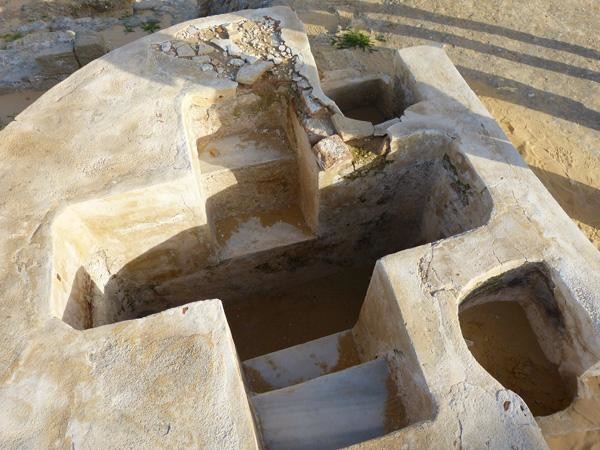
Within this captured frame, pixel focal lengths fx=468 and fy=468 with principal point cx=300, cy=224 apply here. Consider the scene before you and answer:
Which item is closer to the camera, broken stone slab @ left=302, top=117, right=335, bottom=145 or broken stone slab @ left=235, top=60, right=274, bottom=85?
broken stone slab @ left=302, top=117, right=335, bottom=145

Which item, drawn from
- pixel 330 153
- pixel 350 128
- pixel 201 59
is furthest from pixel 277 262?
pixel 201 59

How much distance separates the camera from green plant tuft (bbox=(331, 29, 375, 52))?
6691mm

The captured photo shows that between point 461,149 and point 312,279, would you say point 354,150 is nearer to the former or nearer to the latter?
→ point 461,149

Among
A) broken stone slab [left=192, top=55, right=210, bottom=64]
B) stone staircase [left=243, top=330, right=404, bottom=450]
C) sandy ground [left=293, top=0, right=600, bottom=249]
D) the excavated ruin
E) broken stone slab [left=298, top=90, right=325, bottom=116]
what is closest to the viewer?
the excavated ruin

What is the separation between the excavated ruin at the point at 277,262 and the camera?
8.64ft

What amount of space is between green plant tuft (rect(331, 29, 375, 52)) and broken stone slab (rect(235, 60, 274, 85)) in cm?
261

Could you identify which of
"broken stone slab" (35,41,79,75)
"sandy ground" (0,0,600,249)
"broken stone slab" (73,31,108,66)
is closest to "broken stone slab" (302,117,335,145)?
"sandy ground" (0,0,600,249)

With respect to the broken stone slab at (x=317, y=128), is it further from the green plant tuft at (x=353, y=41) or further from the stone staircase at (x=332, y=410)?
the green plant tuft at (x=353, y=41)

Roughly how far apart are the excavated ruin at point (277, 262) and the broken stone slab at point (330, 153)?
0.02 metres

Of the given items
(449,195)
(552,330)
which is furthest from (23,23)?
(552,330)

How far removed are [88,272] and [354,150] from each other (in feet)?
7.98

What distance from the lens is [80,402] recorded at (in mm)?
2576

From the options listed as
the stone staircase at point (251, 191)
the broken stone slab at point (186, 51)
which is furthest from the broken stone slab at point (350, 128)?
the broken stone slab at point (186, 51)

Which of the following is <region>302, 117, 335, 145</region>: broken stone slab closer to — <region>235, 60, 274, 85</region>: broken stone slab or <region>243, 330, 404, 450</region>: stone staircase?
<region>235, 60, 274, 85</region>: broken stone slab
